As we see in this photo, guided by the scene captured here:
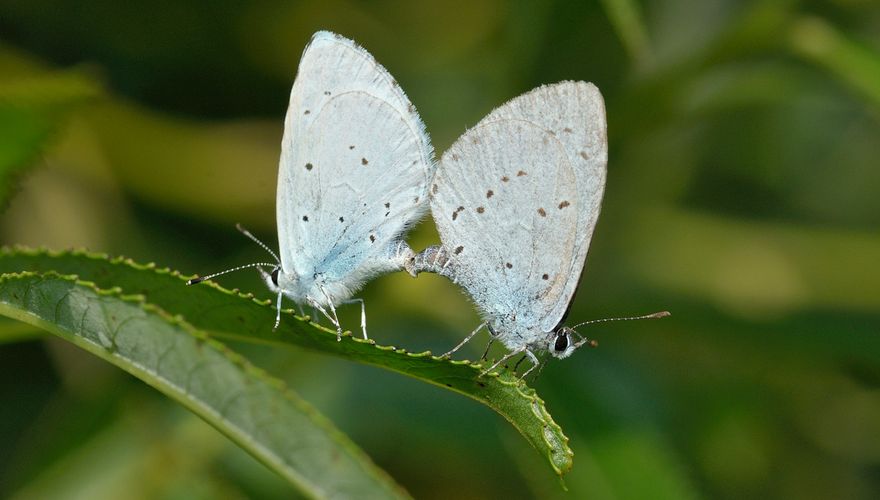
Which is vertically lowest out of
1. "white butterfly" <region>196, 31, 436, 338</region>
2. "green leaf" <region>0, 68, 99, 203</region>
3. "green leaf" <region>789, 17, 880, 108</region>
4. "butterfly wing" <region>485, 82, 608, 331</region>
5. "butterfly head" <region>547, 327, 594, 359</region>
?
"butterfly head" <region>547, 327, 594, 359</region>

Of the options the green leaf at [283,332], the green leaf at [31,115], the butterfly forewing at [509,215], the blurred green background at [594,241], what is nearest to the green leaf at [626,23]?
the blurred green background at [594,241]

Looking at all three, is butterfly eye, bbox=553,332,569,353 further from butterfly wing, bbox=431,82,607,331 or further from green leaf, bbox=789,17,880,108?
green leaf, bbox=789,17,880,108

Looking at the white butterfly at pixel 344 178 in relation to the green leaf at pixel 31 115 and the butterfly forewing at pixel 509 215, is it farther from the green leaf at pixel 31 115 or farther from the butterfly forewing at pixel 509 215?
the green leaf at pixel 31 115

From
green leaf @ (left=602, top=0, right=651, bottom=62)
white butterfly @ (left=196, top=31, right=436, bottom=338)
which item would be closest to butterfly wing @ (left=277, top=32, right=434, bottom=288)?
white butterfly @ (left=196, top=31, right=436, bottom=338)

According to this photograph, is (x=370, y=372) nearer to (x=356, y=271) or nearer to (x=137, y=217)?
(x=356, y=271)

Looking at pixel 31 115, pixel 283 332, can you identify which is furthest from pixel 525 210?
pixel 31 115

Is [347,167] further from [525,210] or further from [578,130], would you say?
[578,130]
